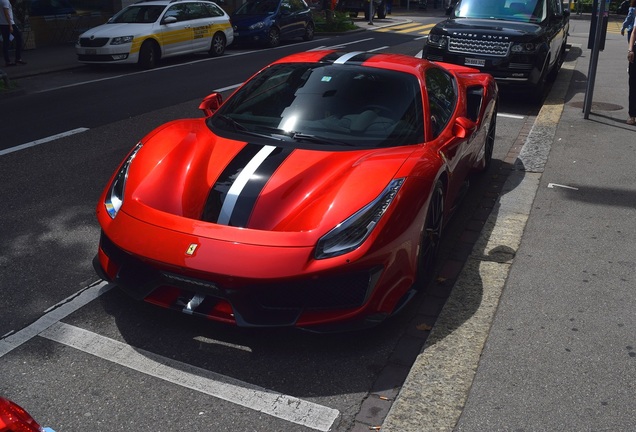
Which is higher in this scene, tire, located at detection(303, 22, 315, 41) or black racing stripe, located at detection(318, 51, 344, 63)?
black racing stripe, located at detection(318, 51, 344, 63)

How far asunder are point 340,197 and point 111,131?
6125 mm

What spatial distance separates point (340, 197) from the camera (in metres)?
4.25

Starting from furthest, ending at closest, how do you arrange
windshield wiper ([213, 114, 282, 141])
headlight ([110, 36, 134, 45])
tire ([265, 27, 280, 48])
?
tire ([265, 27, 280, 48]), headlight ([110, 36, 134, 45]), windshield wiper ([213, 114, 282, 141])

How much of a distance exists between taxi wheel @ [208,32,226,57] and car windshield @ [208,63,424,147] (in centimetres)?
1390

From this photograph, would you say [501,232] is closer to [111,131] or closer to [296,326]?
[296,326]

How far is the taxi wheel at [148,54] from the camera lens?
53.9 feet

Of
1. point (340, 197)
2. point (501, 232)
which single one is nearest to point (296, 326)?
point (340, 197)

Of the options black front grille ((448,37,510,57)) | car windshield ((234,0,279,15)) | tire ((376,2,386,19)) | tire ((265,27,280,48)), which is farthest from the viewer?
tire ((376,2,386,19))

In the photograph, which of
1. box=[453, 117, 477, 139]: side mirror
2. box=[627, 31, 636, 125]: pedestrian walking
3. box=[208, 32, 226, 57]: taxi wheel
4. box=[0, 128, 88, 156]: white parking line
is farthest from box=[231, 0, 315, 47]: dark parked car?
box=[453, 117, 477, 139]: side mirror

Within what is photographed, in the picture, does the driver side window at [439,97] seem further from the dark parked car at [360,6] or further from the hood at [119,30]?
the dark parked car at [360,6]

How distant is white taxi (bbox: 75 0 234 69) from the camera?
53.0 feet

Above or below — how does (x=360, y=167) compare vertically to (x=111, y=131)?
above

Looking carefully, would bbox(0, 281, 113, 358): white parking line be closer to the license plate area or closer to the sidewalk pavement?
the sidewalk pavement

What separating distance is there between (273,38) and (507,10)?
10.6m
